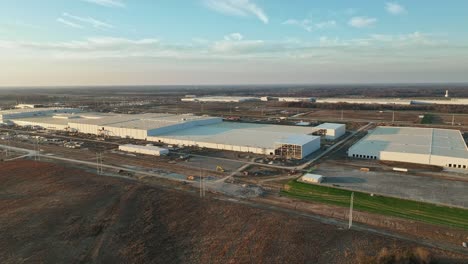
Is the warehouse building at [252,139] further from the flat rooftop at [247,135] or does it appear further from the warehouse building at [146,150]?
the warehouse building at [146,150]

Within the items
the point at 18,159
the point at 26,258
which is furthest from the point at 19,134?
the point at 26,258

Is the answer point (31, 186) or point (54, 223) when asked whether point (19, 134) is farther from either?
point (54, 223)

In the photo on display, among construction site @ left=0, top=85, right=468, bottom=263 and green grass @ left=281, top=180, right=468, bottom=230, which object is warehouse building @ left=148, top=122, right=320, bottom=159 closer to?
construction site @ left=0, top=85, right=468, bottom=263

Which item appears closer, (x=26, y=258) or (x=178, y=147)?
(x=26, y=258)

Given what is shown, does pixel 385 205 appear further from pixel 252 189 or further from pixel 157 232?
pixel 157 232

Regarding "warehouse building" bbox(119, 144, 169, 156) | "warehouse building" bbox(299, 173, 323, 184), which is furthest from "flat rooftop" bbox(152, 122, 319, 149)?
"warehouse building" bbox(299, 173, 323, 184)

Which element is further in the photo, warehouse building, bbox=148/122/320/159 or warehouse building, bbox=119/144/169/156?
warehouse building, bbox=119/144/169/156
